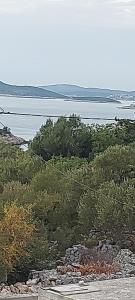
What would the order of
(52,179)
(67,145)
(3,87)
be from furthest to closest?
(3,87), (67,145), (52,179)

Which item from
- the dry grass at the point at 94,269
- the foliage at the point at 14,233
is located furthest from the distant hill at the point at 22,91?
the dry grass at the point at 94,269

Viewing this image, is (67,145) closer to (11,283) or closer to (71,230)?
(71,230)

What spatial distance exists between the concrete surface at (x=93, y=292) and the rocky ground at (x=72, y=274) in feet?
14.2

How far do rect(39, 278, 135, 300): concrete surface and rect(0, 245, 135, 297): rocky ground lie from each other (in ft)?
14.2

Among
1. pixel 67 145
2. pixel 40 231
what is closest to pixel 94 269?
pixel 40 231

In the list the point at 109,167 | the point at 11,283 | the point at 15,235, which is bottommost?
the point at 11,283

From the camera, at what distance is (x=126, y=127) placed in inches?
1587

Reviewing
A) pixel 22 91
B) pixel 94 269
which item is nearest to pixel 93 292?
pixel 94 269

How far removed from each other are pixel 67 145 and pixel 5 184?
15.0 metres

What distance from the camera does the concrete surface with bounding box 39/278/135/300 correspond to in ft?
36.7

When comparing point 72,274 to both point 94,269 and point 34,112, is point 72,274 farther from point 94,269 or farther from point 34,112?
point 34,112

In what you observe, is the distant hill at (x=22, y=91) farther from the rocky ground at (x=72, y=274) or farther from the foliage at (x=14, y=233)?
the rocky ground at (x=72, y=274)

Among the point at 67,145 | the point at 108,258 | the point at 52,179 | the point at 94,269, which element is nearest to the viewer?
the point at 94,269

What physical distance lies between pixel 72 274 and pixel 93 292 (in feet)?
21.2
